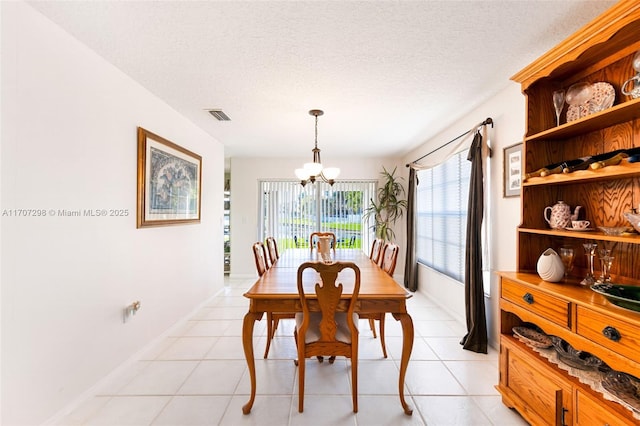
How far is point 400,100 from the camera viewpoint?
279 cm

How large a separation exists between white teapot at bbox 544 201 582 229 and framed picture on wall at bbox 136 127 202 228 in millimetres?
3186

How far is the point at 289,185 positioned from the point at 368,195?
62.8 inches

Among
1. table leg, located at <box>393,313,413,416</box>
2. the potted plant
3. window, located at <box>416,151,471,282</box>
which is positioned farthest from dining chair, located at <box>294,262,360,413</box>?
the potted plant

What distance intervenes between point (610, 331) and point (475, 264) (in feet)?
4.97

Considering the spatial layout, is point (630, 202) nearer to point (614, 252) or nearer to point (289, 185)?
point (614, 252)

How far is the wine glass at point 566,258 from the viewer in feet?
5.79

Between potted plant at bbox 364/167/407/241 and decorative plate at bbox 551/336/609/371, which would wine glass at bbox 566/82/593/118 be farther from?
potted plant at bbox 364/167/407/241

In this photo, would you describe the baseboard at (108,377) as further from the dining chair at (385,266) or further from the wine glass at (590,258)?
the wine glass at (590,258)

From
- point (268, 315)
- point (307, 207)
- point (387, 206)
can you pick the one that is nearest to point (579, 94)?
point (268, 315)

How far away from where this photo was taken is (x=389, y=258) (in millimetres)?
2730

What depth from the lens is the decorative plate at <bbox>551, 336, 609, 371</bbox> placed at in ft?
5.01

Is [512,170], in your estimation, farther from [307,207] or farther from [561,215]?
[307,207]

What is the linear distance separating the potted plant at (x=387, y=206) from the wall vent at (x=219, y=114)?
3.13 metres

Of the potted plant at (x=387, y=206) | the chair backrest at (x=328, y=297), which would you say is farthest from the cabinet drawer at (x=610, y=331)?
the potted plant at (x=387, y=206)
